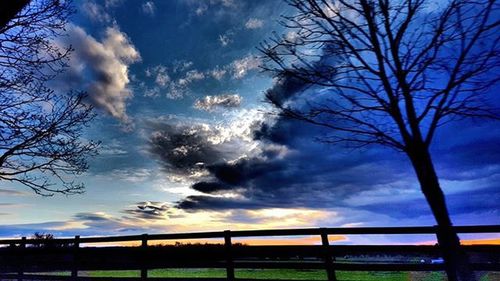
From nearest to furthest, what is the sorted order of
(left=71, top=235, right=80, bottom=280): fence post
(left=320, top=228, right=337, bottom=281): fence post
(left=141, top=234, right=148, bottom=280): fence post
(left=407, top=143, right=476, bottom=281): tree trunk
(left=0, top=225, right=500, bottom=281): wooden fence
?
(left=407, top=143, right=476, bottom=281): tree trunk → (left=0, top=225, right=500, bottom=281): wooden fence → (left=320, top=228, right=337, bottom=281): fence post → (left=141, top=234, right=148, bottom=280): fence post → (left=71, top=235, right=80, bottom=280): fence post

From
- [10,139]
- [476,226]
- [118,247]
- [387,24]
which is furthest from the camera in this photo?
[118,247]

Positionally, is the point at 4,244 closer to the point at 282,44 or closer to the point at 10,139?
the point at 10,139

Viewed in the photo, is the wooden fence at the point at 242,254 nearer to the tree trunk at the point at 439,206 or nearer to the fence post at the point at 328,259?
the fence post at the point at 328,259

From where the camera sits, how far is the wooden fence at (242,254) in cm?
704

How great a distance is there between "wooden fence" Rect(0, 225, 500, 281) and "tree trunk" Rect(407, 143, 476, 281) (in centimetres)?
281

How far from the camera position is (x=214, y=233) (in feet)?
28.6

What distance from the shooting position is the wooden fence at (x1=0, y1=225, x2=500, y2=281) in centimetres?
704

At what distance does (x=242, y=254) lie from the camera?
8.35 m

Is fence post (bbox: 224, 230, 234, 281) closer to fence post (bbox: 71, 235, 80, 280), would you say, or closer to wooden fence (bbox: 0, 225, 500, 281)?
wooden fence (bbox: 0, 225, 500, 281)

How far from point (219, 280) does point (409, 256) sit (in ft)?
14.3

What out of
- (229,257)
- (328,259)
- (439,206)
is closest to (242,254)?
(229,257)

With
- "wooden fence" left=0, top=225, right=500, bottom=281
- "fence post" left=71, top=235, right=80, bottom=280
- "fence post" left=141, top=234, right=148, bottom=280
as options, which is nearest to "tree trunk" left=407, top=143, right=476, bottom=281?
"wooden fence" left=0, top=225, right=500, bottom=281

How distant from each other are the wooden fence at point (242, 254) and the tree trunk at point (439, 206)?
281 cm

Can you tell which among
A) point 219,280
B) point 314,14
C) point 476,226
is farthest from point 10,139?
point 476,226
